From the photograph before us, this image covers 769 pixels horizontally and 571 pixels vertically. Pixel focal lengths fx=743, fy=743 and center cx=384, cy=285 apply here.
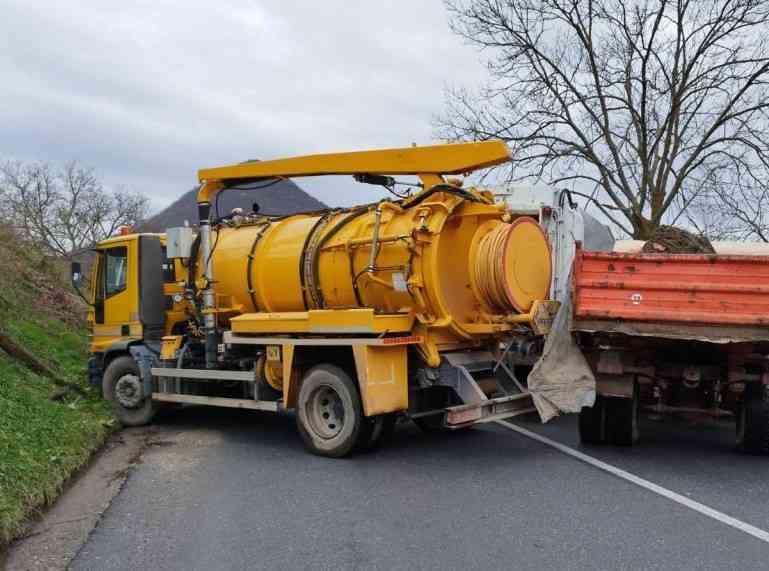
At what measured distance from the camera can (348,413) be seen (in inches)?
293

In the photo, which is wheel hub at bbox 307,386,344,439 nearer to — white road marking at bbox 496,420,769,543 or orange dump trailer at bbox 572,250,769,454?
white road marking at bbox 496,420,769,543

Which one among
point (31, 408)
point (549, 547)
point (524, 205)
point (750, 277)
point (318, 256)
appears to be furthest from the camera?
point (524, 205)

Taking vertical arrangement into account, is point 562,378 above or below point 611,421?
above

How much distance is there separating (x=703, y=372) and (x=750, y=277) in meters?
1.04

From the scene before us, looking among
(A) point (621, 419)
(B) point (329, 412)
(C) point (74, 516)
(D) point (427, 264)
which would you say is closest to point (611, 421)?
(A) point (621, 419)

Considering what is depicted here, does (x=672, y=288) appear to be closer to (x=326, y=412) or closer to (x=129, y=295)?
(x=326, y=412)

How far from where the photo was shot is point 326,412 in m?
7.85

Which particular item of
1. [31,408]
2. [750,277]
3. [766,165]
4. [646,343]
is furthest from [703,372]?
[766,165]

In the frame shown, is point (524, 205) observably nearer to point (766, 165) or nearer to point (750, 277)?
point (750, 277)

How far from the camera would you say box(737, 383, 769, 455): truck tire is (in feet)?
23.3

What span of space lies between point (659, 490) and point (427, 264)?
297 cm

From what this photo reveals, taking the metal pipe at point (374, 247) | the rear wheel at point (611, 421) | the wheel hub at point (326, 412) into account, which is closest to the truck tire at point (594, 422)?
the rear wheel at point (611, 421)

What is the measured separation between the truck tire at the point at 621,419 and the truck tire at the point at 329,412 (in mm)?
2523

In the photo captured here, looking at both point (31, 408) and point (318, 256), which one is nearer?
point (31, 408)
